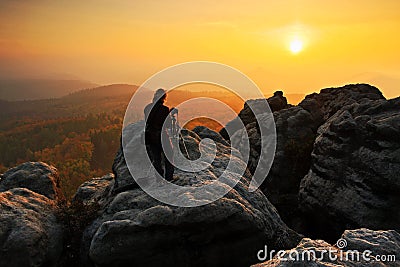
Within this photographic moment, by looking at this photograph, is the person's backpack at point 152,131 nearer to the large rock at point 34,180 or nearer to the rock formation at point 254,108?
the large rock at point 34,180

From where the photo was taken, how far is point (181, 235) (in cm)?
1298

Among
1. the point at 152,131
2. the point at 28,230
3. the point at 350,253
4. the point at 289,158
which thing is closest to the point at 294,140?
the point at 289,158

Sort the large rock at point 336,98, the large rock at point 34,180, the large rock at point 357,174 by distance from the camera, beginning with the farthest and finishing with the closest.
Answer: the large rock at point 336,98 < the large rock at point 34,180 < the large rock at point 357,174

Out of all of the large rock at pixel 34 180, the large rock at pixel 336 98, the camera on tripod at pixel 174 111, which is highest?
the large rock at pixel 336 98

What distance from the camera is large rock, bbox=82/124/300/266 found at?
1270 centimetres

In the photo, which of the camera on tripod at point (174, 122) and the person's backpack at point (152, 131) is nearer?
the person's backpack at point (152, 131)

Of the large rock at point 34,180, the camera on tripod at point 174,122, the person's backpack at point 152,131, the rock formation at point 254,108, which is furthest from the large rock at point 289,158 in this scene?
the large rock at point 34,180

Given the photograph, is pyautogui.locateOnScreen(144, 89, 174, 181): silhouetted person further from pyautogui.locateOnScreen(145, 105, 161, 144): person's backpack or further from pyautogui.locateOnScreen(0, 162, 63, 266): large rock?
pyautogui.locateOnScreen(0, 162, 63, 266): large rock

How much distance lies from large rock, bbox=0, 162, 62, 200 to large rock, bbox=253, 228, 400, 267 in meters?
14.1

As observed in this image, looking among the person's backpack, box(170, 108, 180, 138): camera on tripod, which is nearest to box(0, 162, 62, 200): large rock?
the person's backpack

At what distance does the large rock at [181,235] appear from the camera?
12695mm

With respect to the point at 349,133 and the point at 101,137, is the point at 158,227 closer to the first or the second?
the point at 349,133

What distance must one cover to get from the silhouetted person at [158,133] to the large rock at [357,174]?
1054 centimetres

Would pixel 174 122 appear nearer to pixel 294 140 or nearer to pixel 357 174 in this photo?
pixel 357 174
